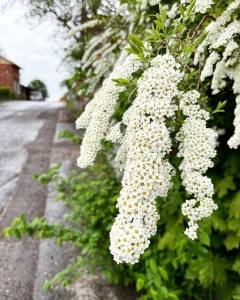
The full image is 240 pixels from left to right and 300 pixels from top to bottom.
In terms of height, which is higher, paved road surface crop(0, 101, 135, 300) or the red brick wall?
paved road surface crop(0, 101, 135, 300)

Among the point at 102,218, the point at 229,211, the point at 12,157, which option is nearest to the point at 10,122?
the point at 12,157

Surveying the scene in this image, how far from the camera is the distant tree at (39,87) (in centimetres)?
6206

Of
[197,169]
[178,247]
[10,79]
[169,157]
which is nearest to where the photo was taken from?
[197,169]

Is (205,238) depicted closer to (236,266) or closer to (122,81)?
(236,266)

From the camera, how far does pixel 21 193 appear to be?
24.5 ft

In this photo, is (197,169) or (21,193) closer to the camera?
(197,169)

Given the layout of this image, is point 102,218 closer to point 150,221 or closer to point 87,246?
point 87,246

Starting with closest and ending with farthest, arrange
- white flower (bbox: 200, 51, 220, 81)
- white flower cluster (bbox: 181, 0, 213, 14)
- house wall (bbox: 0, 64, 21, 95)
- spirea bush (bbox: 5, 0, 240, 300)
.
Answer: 1. spirea bush (bbox: 5, 0, 240, 300)
2. white flower cluster (bbox: 181, 0, 213, 14)
3. white flower (bbox: 200, 51, 220, 81)
4. house wall (bbox: 0, 64, 21, 95)

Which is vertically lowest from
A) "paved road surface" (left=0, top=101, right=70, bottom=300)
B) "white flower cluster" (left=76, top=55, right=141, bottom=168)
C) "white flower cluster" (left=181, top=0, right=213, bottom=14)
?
"paved road surface" (left=0, top=101, right=70, bottom=300)

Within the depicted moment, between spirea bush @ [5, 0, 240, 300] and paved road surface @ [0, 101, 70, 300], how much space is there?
0.69 metres

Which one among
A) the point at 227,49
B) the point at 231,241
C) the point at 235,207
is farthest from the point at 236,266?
the point at 227,49

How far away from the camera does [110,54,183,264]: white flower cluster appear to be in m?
1.39

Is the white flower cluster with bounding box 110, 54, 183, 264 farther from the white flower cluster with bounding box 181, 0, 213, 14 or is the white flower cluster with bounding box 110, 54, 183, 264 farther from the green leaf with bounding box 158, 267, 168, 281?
the green leaf with bounding box 158, 267, 168, 281

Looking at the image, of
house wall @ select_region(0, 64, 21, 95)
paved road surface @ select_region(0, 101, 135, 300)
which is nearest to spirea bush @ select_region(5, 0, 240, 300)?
paved road surface @ select_region(0, 101, 135, 300)
